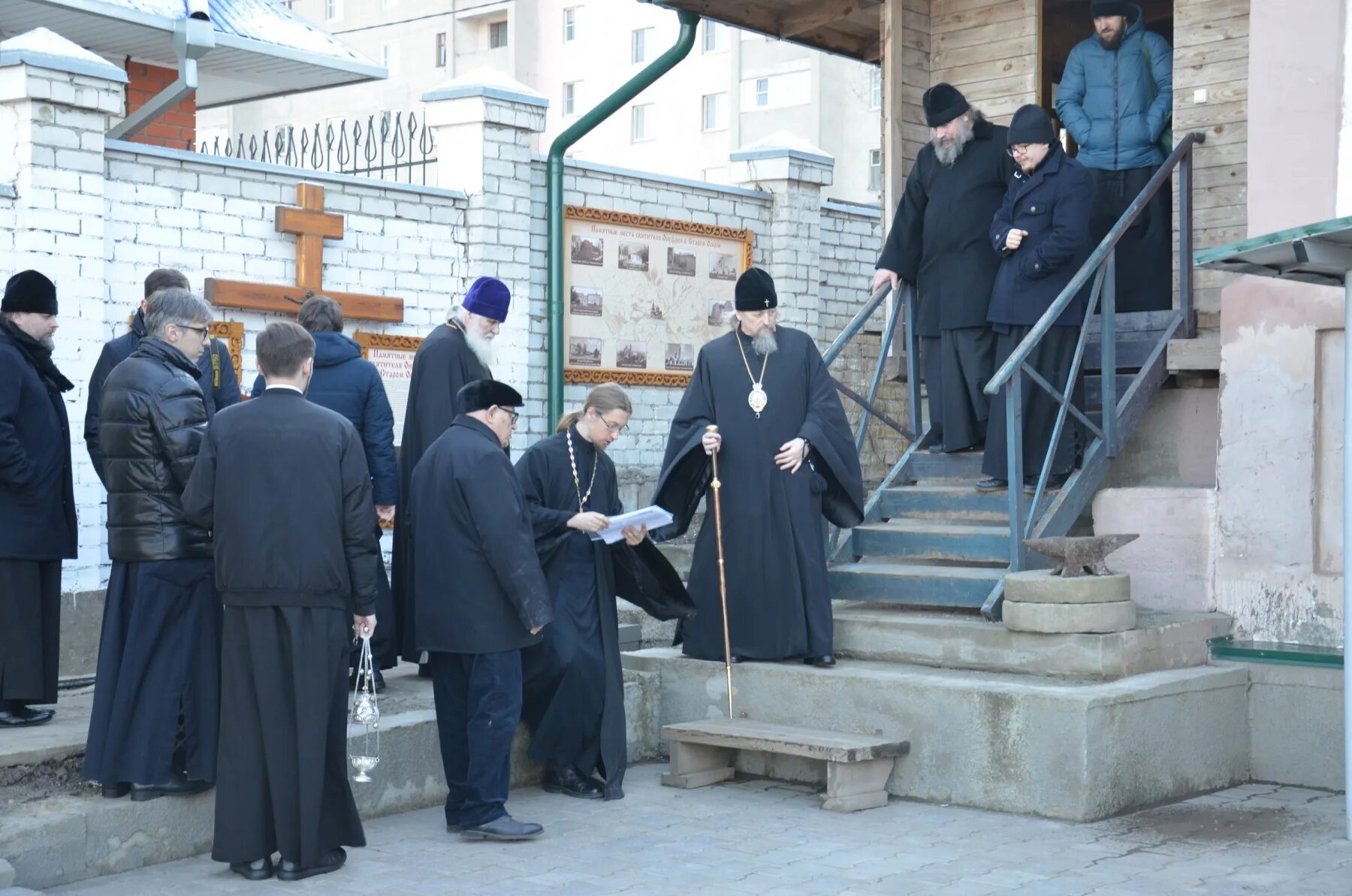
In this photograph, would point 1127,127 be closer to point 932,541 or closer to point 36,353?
point 932,541

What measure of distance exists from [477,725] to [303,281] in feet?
13.8

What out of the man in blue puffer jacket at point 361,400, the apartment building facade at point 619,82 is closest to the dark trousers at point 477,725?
the man in blue puffer jacket at point 361,400

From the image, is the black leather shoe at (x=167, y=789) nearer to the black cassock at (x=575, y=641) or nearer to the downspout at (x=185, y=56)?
the black cassock at (x=575, y=641)

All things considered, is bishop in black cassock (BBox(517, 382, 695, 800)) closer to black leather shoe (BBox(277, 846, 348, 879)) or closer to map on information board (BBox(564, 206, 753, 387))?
black leather shoe (BBox(277, 846, 348, 879))

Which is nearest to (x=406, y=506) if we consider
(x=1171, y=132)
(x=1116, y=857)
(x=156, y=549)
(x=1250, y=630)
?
(x=156, y=549)

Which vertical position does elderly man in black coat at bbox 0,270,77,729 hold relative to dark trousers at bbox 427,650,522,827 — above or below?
above

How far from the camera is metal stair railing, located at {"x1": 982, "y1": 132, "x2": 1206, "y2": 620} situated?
731 centimetres

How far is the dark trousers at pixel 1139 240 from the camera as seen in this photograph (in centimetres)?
872

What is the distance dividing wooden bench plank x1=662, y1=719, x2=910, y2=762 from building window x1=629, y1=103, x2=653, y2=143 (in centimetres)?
3797

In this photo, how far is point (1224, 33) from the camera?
333 inches

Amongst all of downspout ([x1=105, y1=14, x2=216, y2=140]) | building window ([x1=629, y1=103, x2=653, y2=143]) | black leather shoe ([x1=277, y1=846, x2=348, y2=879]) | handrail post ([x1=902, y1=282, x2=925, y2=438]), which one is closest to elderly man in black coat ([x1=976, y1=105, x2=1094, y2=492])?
handrail post ([x1=902, y1=282, x2=925, y2=438])

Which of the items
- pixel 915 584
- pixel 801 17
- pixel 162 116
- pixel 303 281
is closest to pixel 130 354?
pixel 303 281

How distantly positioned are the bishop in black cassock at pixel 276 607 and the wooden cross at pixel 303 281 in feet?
12.5

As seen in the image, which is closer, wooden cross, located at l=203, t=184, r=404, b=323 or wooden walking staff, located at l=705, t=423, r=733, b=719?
wooden walking staff, located at l=705, t=423, r=733, b=719
